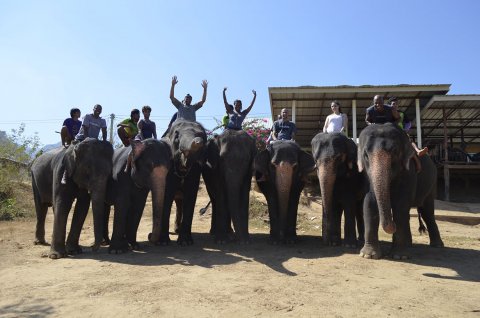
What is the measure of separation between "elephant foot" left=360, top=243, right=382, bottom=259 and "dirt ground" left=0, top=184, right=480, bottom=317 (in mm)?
147

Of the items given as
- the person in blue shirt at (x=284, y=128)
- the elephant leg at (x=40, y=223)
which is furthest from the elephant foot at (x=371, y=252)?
the elephant leg at (x=40, y=223)

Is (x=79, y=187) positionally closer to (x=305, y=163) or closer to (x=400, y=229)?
(x=305, y=163)

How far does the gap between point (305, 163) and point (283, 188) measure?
105 centimetres

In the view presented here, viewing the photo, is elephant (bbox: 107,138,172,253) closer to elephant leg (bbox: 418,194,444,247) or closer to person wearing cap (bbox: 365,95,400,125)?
person wearing cap (bbox: 365,95,400,125)

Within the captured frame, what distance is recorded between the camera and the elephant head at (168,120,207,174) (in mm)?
8172

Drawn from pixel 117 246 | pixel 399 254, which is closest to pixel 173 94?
pixel 117 246

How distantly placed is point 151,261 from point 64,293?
6.33ft

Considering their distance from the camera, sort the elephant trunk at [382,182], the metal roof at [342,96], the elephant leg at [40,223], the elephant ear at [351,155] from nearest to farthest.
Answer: the elephant trunk at [382,182] < the elephant ear at [351,155] < the elephant leg at [40,223] < the metal roof at [342,96]

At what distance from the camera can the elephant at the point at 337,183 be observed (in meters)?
7.57

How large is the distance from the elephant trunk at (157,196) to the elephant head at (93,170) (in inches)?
33.2

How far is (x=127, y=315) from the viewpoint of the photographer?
4020 mm

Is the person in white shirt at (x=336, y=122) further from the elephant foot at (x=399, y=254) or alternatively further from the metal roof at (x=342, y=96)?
the metal roof at (x=342, y=96)

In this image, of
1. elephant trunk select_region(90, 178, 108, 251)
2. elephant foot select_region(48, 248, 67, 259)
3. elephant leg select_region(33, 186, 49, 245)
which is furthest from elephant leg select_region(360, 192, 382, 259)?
elephant leg select_region(33, 186, 49, 245)

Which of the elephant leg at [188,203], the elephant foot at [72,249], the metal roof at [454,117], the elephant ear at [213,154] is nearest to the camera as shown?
the elephant foot at [72,249]
